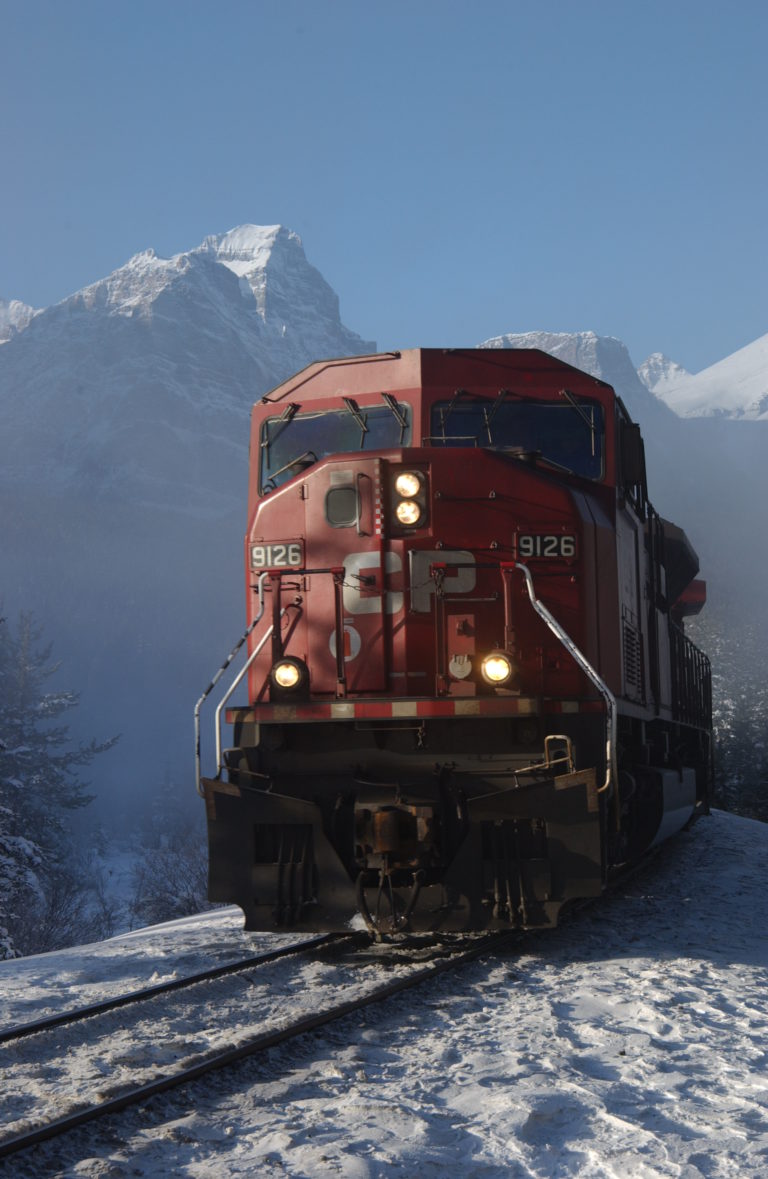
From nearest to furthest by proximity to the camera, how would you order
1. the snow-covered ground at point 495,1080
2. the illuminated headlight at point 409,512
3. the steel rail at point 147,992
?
the snow-covered ground at point 495,1080 → the steel rail at point 147,992 → the illuminated headlight at point 409,512

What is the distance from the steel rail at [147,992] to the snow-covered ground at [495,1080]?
45 cm

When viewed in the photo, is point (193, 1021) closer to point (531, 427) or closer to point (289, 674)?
point (289, 674)

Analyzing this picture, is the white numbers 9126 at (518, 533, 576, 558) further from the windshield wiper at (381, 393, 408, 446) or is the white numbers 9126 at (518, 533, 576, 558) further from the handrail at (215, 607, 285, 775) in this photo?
the handrail at (215, 607, 285, 775)

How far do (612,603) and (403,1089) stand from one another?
4.72 m

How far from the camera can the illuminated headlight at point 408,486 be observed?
8.44 m

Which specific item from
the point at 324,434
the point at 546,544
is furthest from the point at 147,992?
the point at 324,434

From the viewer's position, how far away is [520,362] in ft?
30.6

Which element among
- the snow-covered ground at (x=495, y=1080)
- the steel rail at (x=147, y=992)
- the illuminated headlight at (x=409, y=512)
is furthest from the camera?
the illuminated headlight at (x=409, y=512)

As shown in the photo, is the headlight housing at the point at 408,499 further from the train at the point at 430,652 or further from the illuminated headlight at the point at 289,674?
the illuminated headlight at the point at 289,674

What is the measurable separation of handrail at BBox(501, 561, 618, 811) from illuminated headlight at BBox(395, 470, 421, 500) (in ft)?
2.73

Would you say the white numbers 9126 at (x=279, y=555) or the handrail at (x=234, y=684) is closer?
the handrail at (x=234, y=684)

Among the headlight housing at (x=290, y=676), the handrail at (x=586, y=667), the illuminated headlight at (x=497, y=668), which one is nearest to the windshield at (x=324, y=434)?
the handrail at (x=586, y=667)

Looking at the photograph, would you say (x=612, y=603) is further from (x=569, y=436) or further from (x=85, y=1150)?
(x=85, y=1150)

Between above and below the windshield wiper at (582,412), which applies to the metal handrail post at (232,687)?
below
